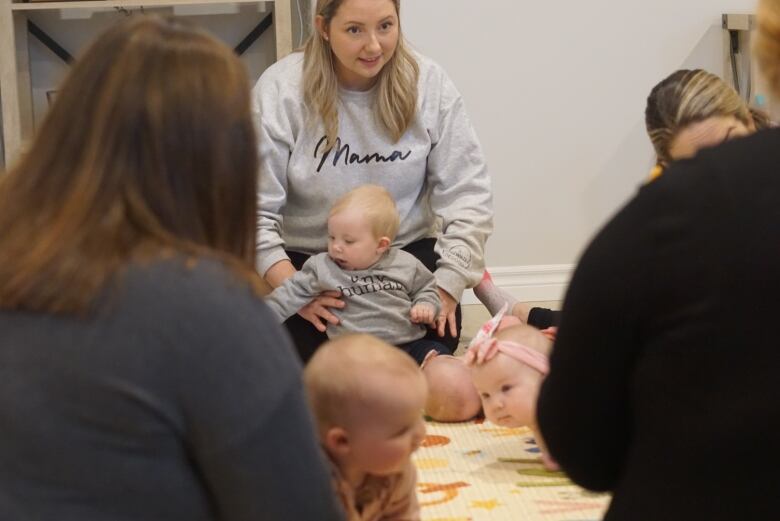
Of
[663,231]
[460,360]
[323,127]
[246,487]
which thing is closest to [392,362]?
[246,487]

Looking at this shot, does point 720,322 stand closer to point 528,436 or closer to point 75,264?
point 75,264

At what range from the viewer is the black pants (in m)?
2.62

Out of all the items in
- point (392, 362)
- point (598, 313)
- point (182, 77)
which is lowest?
point (392, 362)

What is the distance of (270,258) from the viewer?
2660mm

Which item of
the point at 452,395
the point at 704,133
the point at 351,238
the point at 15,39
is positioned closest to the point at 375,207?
the point at 351,238

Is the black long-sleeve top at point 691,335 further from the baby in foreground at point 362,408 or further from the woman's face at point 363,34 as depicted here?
the woman's face at point 363,34

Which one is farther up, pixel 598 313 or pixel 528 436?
pixel 598 313

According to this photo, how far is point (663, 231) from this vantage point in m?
0.91

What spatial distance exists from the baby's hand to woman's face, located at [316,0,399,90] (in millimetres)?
528

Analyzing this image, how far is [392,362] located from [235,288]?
1.23ft

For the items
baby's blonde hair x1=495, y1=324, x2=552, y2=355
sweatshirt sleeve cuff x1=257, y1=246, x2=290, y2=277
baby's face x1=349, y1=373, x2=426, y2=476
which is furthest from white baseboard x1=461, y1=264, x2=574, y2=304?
baby's face x1=349, y1=373, x2=426, y2=476

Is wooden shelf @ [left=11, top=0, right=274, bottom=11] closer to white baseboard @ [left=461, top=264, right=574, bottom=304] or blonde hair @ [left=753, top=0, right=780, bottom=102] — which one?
white baseboard @ [left=461, top=264, right=574, bottom=304]

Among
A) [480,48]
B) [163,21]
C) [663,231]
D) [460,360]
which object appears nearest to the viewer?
[663,231]

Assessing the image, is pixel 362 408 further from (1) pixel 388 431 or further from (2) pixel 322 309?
(2) pixel 322 309
